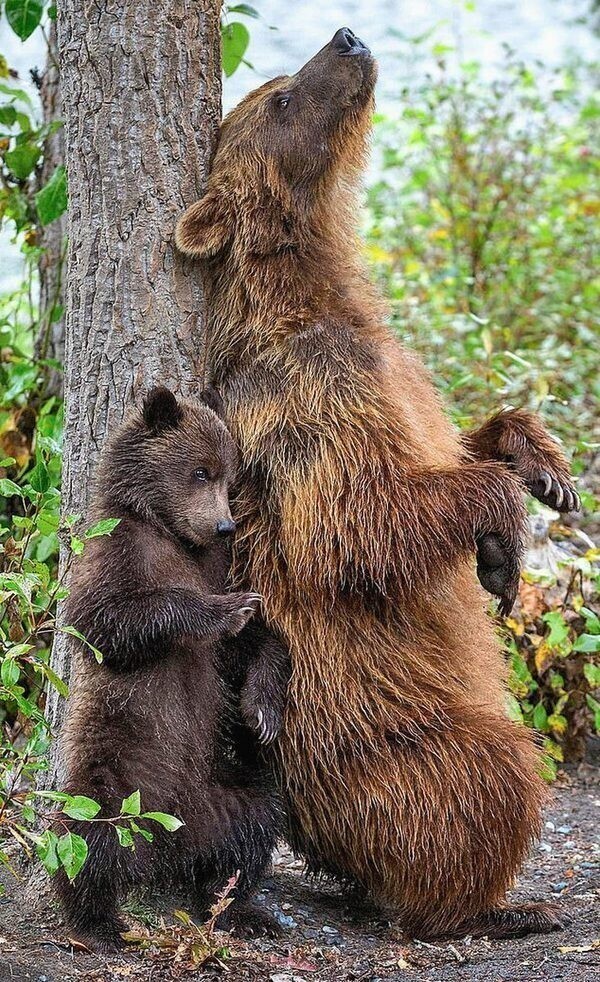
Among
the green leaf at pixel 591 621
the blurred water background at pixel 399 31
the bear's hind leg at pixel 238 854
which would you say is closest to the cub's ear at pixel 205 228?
the bear's hind leg at pixel 238 854

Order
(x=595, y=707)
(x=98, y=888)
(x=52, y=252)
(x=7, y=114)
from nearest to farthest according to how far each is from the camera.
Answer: (x=98, y=888), (x=7, y=114), (x=595, y=707), (x=52, y=252)

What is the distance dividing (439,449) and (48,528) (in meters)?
1.35

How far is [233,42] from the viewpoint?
4926 millimetres

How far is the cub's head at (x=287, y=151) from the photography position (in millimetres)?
4176

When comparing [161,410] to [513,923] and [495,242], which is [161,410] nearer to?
[513,923]

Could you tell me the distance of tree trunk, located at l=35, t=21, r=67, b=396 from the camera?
5.56m

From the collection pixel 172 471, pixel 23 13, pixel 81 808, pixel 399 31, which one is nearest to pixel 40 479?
pixel 172 471

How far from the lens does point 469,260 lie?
9758mm

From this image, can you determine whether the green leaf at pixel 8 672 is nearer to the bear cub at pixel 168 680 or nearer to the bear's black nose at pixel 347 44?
the bear cub at pixel 168 680

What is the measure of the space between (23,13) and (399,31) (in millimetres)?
7539

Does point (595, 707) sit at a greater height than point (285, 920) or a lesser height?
greater

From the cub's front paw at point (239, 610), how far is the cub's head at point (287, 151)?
1.15 m

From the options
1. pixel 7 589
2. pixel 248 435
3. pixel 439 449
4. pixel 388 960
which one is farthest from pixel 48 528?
pixel 388 960

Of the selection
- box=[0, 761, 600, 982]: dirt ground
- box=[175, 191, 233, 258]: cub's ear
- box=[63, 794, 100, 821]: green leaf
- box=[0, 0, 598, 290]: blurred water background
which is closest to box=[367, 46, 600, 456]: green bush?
box=[0, 0, 598, 290]: blurred water background
